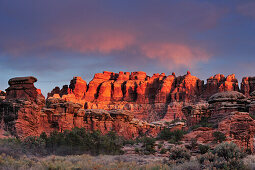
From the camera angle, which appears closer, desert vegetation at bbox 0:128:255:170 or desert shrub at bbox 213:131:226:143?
desert vegetation at bbox 0:128:255:170

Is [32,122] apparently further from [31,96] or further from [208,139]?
[208,139]

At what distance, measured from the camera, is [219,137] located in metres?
19.4

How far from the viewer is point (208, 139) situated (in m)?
20.6

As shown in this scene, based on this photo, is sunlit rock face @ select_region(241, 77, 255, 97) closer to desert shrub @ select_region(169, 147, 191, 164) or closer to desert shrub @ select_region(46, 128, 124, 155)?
desert shrub @ select_region(46, 128, 124, 155)

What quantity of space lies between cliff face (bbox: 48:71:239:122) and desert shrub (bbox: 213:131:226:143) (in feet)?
229

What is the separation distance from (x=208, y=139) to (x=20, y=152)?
44.4 feet

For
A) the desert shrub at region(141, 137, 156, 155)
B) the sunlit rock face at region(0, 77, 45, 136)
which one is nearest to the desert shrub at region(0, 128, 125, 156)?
the desert shrub at region(141, 137, 156, 155)

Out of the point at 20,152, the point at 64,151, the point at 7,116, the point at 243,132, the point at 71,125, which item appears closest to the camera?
the point at 20,152

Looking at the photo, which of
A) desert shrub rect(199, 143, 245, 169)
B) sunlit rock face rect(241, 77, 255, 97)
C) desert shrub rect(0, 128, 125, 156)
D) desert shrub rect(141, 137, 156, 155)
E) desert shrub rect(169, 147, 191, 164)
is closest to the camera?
desert shrub rect(199, 143, 245, 169)

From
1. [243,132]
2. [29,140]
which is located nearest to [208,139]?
[243,132]

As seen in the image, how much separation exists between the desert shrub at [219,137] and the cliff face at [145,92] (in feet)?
229

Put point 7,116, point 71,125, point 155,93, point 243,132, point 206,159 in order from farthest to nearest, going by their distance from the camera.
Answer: point 155,93, point 71,125, point 7,116, point 243,132, point 206,159

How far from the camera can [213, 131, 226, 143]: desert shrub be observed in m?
19.2

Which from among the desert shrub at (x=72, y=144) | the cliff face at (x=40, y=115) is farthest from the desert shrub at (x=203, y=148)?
the cliff face at (x=40, y=115)
